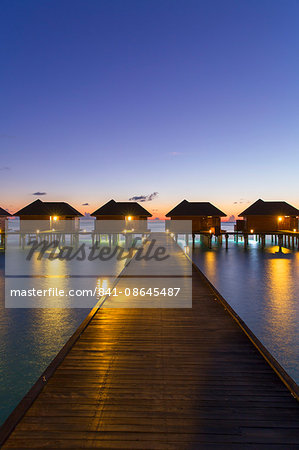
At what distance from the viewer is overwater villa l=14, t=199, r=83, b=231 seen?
31.6m

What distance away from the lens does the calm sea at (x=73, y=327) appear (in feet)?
18.4

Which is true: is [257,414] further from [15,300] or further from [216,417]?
[15,300]

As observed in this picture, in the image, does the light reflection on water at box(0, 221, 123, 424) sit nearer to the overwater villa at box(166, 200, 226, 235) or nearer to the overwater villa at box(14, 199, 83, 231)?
the overwater villa at box(14, 199, 83, 231)

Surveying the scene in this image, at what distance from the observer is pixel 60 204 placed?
3525 centimetres

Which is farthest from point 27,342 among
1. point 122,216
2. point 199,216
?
point 199,216

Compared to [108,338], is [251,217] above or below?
above

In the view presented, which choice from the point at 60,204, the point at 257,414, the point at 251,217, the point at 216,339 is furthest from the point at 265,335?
the point at 60,204

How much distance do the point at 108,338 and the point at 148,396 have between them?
77.4 inches

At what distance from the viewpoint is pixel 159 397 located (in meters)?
3.30

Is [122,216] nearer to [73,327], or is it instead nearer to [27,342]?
[73,327]

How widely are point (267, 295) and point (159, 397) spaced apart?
9.74m

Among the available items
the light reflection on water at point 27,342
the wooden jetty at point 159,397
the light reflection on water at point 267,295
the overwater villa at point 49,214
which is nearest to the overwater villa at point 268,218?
the light reflection on water at point 267,295

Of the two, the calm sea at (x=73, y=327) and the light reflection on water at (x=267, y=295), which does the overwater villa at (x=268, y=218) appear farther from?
the calm sea at (x=73, y=327)

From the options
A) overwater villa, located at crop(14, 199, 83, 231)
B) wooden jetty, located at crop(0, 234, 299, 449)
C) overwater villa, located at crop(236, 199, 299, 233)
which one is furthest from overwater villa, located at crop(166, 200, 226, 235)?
wooden jetty, located at crop(0, 234, 299, 449)
